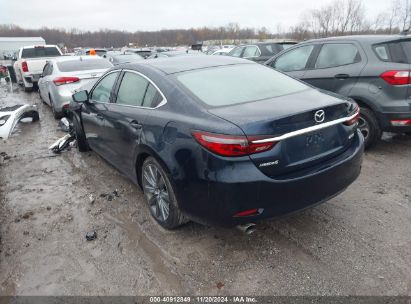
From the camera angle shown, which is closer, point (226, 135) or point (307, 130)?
point (226, 135)

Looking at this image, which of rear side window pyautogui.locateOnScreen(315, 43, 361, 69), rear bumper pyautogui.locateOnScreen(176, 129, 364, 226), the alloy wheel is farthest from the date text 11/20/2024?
rear side window pyautogui.locateOnScreen(315, 43, 361, 69)

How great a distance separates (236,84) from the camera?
10.5 feet

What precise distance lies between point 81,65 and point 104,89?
14.8 feet

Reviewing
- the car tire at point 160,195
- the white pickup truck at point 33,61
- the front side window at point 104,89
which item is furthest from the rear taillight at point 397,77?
the white pickup truck at point 33,61

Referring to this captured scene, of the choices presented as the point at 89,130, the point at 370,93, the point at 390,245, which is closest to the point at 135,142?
the point at 89,130

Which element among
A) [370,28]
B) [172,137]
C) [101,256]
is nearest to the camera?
[172,137]

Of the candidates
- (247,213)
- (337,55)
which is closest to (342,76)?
(337,55)

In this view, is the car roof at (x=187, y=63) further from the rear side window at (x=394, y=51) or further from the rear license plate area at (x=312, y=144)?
the rear side window at (x=394, y=51)

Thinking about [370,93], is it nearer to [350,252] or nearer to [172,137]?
[350,252]

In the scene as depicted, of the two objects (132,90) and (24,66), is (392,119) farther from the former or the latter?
(24,66)

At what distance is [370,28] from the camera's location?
38.6 m

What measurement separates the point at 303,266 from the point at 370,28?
1682 inches

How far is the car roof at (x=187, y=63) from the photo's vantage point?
11.2ft

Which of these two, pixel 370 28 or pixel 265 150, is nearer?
pixel 265 150
